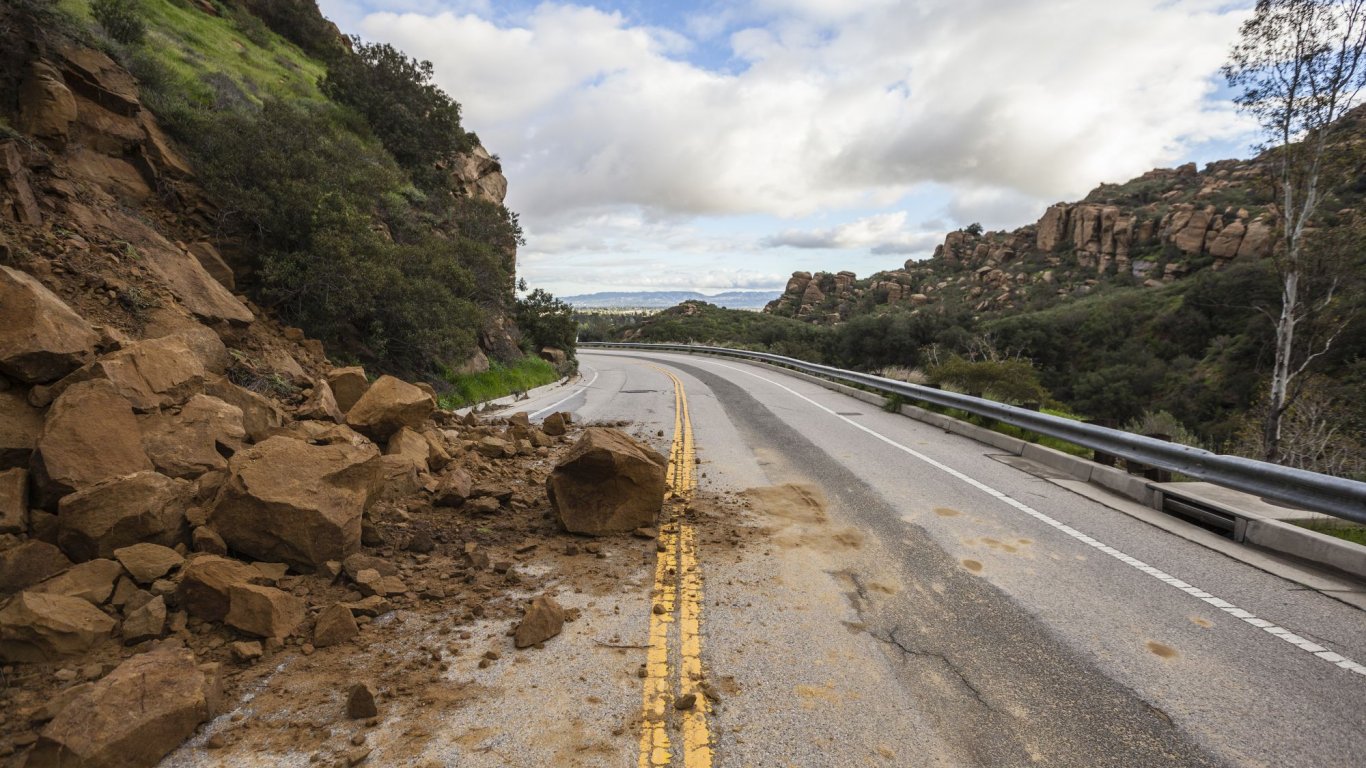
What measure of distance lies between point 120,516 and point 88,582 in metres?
0.46

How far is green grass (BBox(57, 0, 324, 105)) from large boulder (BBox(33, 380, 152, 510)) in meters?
10.4

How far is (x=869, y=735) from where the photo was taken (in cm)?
279

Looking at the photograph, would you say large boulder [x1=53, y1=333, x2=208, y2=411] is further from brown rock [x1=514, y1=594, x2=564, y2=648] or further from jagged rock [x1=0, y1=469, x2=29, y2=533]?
brown rock [x1=514, y1=594, x2=564, y2=648]

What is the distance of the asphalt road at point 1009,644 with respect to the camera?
9.01ft

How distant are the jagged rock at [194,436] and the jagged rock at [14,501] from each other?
0.67 meters

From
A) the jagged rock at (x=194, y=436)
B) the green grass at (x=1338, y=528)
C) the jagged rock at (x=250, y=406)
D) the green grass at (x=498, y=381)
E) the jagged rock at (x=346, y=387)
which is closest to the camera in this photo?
the jagged rock at (x=194, y=436)

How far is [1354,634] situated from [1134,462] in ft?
12.2

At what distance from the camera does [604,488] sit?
5.66 metres

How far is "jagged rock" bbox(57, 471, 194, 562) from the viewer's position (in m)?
3.68

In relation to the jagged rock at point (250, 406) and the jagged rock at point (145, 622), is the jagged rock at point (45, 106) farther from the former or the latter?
the jagged rock at point (145, 622)

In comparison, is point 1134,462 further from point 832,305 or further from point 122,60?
point 832,305

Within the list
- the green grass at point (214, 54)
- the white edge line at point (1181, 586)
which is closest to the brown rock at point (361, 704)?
the white edge line at point (1181, 586)

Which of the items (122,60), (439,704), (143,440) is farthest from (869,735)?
(122,60)

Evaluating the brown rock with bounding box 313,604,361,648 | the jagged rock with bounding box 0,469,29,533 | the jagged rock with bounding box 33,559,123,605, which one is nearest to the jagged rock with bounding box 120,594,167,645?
the jagged rock with bounding box 33,559,123,605
